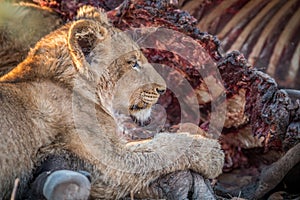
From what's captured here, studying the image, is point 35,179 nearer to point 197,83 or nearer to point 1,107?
point 1,107

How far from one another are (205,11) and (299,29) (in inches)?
36.0

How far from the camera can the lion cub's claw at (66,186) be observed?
3094 millimetres

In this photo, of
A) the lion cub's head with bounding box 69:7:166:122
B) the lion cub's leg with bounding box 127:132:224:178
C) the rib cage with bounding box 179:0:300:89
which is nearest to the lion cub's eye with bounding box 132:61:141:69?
the lion cub's head with bounding box 69:7:166:122

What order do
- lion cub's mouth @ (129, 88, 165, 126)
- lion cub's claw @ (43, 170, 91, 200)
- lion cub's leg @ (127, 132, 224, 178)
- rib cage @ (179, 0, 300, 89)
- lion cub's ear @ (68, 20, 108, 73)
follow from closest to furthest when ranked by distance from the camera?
lion cub's claw @ (43, 170, 91, 200)
lion cub's ear @ (68, 20, 108, 73)
lion cub's leg @ (127, 132, 224, 178)
lion cub's mouth @ (129, 88, 165, 126)
rib cage @ (179, 0, 300, 89)

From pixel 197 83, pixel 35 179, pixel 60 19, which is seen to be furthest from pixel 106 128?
pixel 60 19

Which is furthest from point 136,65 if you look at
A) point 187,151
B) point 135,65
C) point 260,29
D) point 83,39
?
point 260,29

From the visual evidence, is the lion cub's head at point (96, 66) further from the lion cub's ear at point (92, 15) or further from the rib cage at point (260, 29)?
the rib cage at point (260, 29)

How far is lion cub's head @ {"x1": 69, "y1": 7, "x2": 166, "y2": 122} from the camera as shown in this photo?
12.2 feet

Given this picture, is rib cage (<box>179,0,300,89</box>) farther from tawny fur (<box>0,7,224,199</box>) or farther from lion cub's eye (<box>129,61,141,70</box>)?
tawny fur (<box>0,7,224,199</box>)

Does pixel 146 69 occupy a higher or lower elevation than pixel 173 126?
higher

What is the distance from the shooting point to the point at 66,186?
3109mm

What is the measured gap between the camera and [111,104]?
12.9 ft

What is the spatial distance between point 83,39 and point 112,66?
259 mm

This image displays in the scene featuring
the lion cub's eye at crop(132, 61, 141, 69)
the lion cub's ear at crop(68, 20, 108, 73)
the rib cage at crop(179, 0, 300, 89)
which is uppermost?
the lion cub's ear at crop(68, 20, 108, 73)
